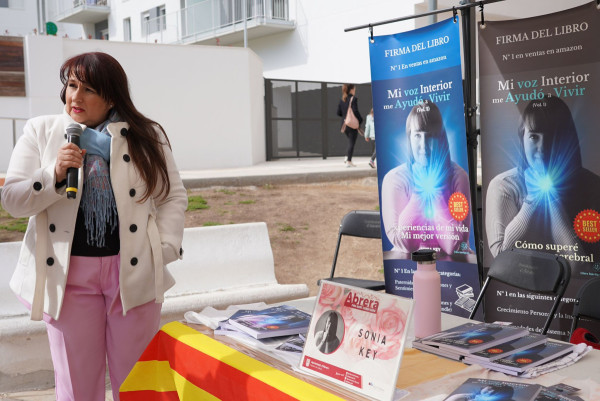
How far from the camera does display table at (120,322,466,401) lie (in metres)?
1.74

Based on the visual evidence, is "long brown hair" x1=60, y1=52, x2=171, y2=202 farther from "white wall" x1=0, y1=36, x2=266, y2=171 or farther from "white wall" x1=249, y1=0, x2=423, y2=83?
"white wall" x1=249, y1=0, x2=423, y2=83

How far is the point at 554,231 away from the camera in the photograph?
Result: 3451 mm

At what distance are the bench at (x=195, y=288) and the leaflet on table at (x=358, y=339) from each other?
2760 mm

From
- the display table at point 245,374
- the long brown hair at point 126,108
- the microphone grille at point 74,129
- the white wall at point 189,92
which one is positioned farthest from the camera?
the white wall at point 189,92

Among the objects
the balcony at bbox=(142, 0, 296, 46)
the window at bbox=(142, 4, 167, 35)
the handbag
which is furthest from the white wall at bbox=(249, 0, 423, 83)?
the handbag

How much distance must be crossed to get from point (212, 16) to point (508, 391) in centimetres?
2381

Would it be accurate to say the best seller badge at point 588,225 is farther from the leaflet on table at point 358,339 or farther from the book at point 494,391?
the leaflet on table at point 358,339

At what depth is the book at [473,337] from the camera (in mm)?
1938

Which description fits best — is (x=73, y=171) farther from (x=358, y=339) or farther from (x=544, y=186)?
(x=544, y=186)

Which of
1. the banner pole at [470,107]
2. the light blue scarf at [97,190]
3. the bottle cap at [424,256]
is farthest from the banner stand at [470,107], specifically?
the light blue scarf at [97,190]

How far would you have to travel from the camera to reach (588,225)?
10.9ft

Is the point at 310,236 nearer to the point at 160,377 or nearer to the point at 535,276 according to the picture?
the point at 535,276

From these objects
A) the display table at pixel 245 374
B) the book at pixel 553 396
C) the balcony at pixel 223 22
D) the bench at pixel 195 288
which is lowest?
the bench at pixel 195 288

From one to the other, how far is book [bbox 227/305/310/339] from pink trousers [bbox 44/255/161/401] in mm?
445
